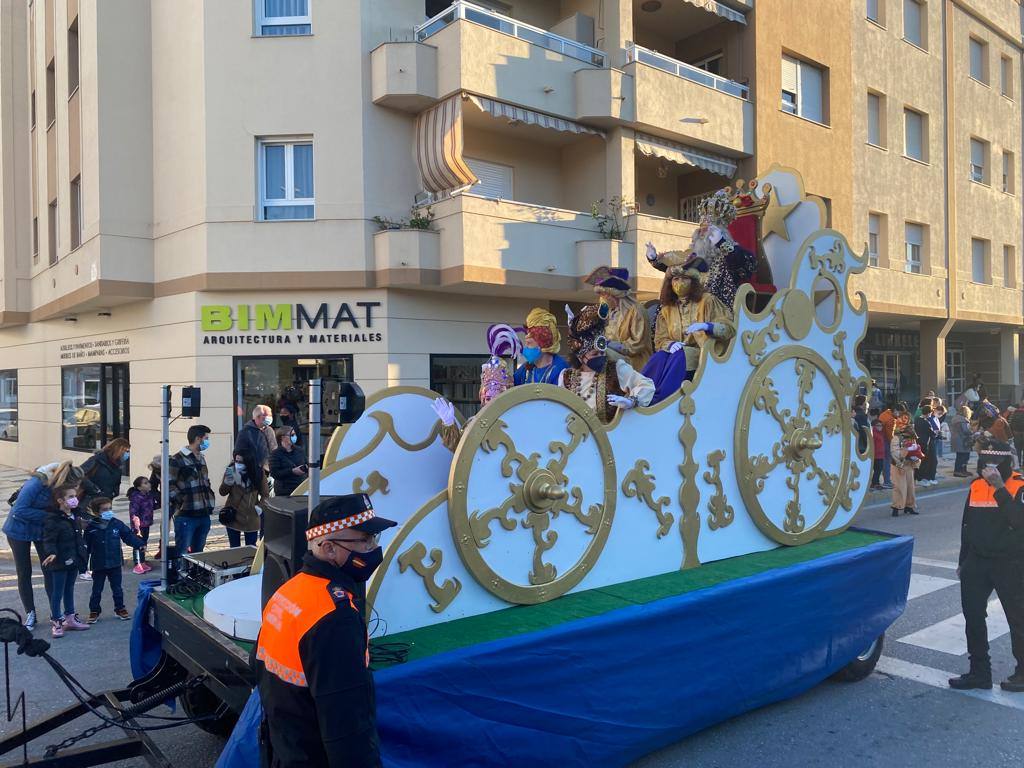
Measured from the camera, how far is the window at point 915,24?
69.7 feet

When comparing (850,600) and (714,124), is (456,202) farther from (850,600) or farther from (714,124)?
(850,600)

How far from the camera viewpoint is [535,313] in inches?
207

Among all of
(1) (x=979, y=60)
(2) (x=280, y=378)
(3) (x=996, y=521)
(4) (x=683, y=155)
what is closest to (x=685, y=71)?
(4) (x=683, y=155)

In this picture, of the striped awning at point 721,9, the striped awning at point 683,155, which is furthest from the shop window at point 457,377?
the striped awning at point 721,9

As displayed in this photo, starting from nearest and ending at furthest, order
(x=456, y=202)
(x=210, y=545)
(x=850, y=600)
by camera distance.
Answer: (x=850, y=600) < (x=210, y=545) < (x=456, y=202)

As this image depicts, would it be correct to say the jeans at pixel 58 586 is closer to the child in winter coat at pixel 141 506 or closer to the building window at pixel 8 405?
the child in winter coat at pixel 141 506

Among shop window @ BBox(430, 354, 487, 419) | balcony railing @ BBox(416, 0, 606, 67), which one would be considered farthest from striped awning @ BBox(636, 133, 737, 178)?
shop window @ BBox(430, 354, 487, 419)

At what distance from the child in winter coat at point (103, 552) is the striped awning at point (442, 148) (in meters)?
A: 7.80

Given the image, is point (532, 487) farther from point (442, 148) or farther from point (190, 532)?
point (442, 148)

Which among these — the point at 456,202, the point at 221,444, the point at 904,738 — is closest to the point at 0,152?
the point at 221,444

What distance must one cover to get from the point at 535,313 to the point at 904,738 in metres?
3.54

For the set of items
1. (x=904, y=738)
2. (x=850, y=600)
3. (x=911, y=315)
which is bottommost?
(x=904, y=738)

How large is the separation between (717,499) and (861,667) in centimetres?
175

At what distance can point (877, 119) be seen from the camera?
20344 mm
